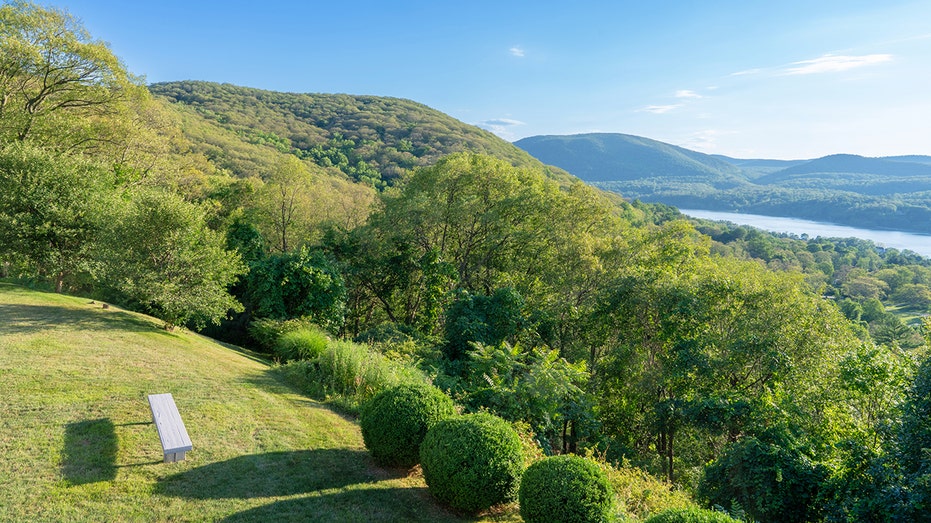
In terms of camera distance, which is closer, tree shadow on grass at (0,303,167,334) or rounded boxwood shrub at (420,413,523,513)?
rounded boxwood shrub at (420,413,523,513)

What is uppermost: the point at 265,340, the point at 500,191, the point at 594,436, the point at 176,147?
the point at 176,147

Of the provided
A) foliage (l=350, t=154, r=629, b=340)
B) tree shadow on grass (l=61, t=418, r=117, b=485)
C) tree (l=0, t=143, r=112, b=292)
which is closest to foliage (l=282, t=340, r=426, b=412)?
tree shadow on grass (l=61, t=418, r=117, b=485)

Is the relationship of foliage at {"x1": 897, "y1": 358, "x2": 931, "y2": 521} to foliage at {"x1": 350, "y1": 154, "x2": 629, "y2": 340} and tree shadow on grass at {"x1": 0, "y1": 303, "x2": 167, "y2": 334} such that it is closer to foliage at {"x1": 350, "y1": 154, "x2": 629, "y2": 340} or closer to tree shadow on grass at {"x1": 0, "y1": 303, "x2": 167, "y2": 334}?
foliage at {"x1": 350, "y1": 154, "x2": 629, "y2": 340}

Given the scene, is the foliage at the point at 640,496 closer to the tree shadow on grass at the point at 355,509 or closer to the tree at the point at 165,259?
the tree shadow on grass at the point at 355,509

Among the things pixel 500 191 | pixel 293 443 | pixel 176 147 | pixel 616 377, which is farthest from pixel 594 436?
pixel 176 147

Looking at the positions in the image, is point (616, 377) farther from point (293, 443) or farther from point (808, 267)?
point (808, 267)

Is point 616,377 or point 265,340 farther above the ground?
point 265,340

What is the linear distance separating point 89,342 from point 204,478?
6995 millimetres

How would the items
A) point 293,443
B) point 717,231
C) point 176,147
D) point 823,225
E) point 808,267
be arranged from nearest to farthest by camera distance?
point 293,443 → point 176,147 → point 808,267 → point 717,231 → point 823,225

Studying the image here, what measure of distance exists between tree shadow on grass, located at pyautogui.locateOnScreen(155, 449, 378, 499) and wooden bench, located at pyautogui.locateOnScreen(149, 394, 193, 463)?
0.31 meters

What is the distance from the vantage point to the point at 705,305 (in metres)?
14.4

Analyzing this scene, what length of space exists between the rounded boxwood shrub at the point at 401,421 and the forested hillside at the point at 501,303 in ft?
1.25

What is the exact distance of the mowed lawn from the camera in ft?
18.9

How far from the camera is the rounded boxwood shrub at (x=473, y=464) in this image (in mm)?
6074
